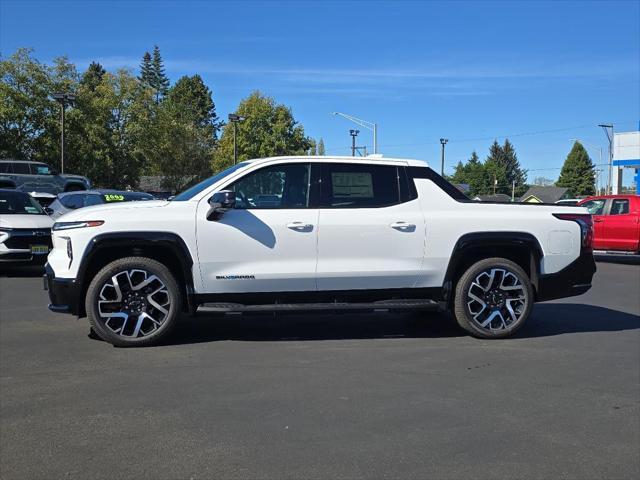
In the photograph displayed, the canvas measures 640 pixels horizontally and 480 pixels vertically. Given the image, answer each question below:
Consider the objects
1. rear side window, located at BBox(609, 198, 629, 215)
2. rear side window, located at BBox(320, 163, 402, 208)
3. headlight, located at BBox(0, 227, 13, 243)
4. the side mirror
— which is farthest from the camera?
rear side window, located at BBox(609, 198, 629, 215)

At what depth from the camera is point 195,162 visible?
55.6 m

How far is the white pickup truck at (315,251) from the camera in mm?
5855

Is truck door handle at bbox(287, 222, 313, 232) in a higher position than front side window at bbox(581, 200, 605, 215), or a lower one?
lower

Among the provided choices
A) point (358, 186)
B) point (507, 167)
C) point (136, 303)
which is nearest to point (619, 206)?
point (358, 186)

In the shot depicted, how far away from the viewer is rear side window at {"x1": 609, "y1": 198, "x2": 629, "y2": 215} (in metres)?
14.8

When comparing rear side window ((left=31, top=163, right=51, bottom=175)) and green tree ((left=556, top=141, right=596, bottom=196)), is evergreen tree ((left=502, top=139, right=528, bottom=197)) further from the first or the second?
rear side window ((left=31, top=163, right=51, bottom=175))

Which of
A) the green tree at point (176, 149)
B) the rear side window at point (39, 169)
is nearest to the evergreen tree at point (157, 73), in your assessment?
the green tree at point (176, 149)

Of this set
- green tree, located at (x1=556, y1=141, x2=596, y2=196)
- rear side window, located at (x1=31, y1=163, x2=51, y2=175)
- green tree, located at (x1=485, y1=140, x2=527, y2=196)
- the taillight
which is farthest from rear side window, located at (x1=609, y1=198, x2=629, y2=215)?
green tree, located at (x1=485, y1=140, x2=527, y2=196)

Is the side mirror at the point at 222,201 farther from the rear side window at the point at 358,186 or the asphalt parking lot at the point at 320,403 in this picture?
the asphalt parking lot at the point at 320,403

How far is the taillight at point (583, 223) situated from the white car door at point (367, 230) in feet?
5.29

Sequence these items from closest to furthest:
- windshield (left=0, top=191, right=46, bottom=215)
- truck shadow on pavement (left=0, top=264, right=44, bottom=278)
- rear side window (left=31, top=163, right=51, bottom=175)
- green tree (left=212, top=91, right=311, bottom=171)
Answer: truck shadow on pavement (left=0, top=264, right=44, bottom=278), windshield (left=0, top=191, right=46, bottom=215), rear side window (left=31, top=163, right=51, bottom=175), green tree (left=212, top=91, right=311, bottom=171)

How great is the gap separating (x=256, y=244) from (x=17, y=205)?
325 inches

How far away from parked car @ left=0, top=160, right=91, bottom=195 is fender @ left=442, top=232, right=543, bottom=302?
2257cm

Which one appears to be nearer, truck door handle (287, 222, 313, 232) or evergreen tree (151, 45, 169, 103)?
truck door handle (287, 222, 313, 232)
